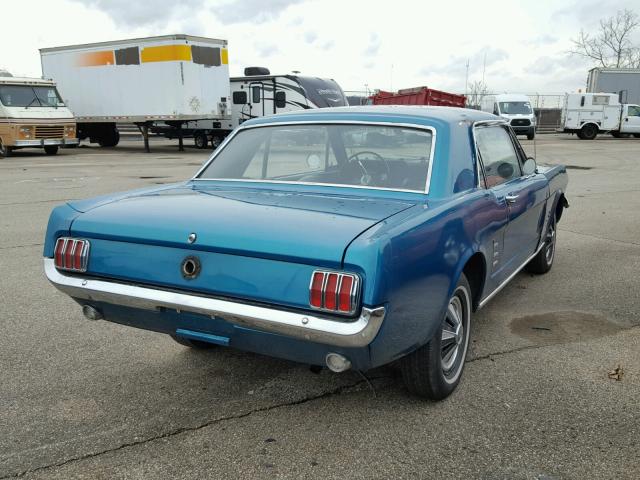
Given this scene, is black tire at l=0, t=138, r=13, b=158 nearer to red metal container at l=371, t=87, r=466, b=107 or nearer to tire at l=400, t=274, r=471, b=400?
red metal container at l=371, t=87, r=466, b=107

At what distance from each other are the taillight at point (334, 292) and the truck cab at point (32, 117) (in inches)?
739

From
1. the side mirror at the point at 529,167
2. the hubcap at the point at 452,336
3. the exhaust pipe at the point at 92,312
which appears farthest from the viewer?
the side mirror at the point at 529,167

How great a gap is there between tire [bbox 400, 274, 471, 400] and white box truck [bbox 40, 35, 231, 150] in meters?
17.5

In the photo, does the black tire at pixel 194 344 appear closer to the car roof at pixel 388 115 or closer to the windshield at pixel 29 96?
the car roof at pixel 388 115

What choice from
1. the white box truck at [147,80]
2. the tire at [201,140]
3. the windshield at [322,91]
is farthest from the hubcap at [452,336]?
the tire at [201,140]

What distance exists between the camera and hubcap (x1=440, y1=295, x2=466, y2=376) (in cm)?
319

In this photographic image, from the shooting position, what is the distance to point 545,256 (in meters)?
5.61

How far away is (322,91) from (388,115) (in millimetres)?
17158

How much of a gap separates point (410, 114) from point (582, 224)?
5.66 meters

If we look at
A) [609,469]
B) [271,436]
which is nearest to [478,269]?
[609,469]

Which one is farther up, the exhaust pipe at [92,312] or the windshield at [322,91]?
the windshield at [322,91]

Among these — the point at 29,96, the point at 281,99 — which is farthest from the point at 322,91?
the point at 29,96

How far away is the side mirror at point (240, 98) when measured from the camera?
69.5 ft

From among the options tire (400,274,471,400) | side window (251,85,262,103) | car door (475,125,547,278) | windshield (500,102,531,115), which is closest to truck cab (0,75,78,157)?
side window (251,85,262,103)
